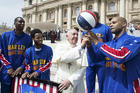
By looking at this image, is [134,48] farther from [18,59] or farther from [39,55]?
[18,59]

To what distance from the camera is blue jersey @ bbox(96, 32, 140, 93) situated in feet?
5.85

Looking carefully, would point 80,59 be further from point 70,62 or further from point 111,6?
point 111,6

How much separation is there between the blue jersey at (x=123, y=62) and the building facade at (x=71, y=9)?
2589cm

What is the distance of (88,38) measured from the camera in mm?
1961

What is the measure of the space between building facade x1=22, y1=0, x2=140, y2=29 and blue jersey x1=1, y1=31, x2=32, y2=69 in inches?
1012

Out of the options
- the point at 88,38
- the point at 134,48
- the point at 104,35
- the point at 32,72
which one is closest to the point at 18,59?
the point at 32,72

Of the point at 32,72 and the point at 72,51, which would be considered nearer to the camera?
the point at 72,51

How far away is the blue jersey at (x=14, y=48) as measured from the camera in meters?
2.88

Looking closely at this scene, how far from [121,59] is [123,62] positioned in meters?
0.05

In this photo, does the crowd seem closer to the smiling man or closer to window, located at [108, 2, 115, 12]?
the smiling man

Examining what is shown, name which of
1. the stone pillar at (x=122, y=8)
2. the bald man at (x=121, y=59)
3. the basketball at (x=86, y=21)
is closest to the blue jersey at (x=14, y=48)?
the basketball at (x=86, y=21)

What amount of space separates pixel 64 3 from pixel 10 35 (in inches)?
1420

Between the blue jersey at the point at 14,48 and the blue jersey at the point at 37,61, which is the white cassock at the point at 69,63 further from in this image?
the blue jersey at the point at 14,48

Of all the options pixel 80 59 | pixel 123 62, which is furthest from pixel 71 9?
pixel 123 62
